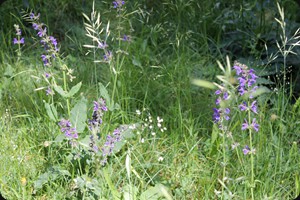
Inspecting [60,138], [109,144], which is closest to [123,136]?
[109,144]

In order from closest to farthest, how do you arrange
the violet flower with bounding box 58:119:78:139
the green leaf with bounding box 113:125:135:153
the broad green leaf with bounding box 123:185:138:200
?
the broad green leaf with bounding box 123:185:138:200 → the violet flower with bounding box 58:119:78:139 → the green leaf with bounding box 113:125:135:153

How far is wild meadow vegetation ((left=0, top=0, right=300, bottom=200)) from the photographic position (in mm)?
2029

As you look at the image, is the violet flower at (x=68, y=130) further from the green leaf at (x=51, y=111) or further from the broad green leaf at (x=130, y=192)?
the broad green leaf at (x=130, y=192)

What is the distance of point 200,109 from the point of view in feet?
9.15

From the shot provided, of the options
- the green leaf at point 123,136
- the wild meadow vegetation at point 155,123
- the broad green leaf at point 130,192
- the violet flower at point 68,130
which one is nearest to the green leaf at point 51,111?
the wild meadow vegetation at point 155,123

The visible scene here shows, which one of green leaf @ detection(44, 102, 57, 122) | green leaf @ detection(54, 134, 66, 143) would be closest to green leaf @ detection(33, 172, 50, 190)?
green leaf @ detection(54, 134, 66, 143)

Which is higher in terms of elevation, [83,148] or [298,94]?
[83,148]

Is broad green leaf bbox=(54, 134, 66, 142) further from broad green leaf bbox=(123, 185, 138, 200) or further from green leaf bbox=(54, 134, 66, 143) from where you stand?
broad green leaf bbox=(123, 185, 138, 200)

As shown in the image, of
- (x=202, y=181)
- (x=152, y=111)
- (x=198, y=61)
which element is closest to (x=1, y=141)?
(x=152, y=111)

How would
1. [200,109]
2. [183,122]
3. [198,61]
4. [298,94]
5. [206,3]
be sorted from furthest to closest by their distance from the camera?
[206,3] → [198,61] → [298,94] → [200,109] → [183,122]

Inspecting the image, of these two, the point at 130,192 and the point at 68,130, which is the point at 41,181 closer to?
the point at 68,130

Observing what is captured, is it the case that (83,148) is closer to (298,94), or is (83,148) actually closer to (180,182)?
(180,182)

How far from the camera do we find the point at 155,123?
2650 mm

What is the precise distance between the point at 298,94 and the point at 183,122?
96 cm
